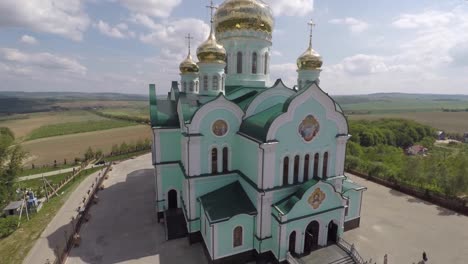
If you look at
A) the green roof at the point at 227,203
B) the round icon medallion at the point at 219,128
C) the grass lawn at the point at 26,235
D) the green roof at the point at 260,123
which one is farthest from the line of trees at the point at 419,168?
the grass lawn at the point at 26,235

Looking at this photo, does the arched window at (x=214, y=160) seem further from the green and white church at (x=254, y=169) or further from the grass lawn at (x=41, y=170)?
the grass lawn at (x=41, y=170)

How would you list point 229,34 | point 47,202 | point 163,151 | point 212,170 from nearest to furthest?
point 212,170, point 163,151, point 229,34, point 47,202

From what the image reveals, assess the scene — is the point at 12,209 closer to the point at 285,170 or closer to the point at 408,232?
the point at 285,170

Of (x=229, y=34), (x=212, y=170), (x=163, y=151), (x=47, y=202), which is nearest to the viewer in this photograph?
(x=212, y=170)

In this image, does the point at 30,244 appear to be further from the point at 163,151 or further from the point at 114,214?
the point at 163,151

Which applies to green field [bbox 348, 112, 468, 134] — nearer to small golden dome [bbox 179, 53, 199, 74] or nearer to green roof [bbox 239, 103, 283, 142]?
small golden dome [bbox 179, 53, 199, 74]

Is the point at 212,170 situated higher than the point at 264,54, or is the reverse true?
the point at 264,54

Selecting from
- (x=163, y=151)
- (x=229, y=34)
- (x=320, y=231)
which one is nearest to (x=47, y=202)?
(x=163, y=151)
